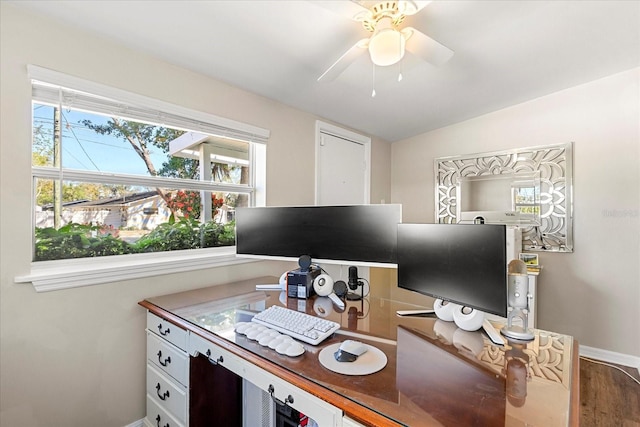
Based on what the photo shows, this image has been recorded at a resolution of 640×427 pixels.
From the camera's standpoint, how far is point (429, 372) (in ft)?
2.96

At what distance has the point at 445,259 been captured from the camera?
4.06ft

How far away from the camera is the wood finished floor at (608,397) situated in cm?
183

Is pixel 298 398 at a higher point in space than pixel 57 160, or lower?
lower

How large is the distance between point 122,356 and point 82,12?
1.73 meters

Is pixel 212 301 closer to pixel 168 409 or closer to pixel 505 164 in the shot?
pixel 168 409

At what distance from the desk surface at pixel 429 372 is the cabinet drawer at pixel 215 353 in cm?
5

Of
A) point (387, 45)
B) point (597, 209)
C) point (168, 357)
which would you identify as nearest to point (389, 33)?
point (387, 45)

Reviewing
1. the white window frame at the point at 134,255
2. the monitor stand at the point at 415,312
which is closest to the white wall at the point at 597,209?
the monitor stand at the point at 415,312

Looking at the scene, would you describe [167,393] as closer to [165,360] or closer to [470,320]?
[165,360]

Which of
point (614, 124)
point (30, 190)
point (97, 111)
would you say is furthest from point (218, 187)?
point (614, 124)

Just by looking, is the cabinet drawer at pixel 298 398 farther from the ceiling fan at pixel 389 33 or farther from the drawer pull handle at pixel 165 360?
the ceiling fan at pixel 389 33

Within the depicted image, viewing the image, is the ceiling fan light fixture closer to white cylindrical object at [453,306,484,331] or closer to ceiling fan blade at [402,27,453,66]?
ceiling fan blade at [402,27,453,66]

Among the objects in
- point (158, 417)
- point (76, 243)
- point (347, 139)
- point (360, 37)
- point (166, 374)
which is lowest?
point (158, 417)

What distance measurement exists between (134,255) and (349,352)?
1.43 meters
